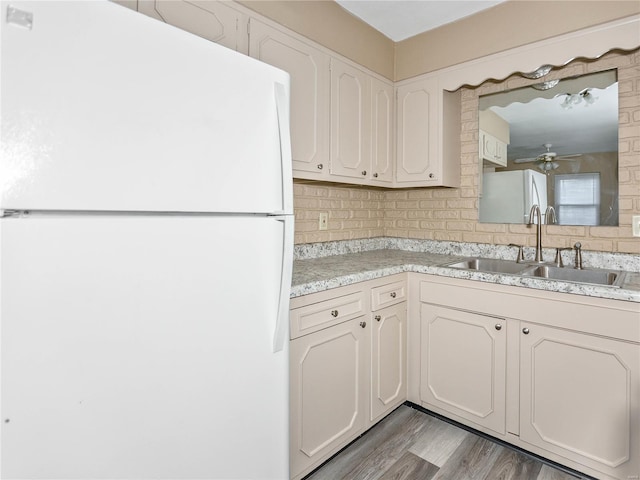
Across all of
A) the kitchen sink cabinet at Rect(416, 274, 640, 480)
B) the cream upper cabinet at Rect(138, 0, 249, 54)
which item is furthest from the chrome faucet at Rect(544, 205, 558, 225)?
the cream upper cabinet at Rect(138, 0, 249, 54)

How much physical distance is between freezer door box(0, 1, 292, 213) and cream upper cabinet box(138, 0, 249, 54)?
61 cm

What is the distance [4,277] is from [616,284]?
6.99ft

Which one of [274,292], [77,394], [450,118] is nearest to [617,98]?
[450,118]

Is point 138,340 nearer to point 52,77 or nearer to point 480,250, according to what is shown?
point 52,77

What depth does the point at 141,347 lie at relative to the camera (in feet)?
2.93

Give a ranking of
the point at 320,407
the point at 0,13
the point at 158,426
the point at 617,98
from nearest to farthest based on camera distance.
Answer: the point at 0,13 < the point at 158,426 < the point at 320,407 < the point at 617,98

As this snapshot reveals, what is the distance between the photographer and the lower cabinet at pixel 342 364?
153 centimetres

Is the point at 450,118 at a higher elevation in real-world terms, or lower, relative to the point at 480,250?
higher

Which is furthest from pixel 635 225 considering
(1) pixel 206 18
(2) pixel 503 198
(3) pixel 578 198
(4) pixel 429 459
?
(1) pixel 206 18

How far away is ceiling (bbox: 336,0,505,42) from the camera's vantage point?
6.96 ft

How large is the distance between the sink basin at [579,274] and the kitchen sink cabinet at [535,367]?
25 centimetres

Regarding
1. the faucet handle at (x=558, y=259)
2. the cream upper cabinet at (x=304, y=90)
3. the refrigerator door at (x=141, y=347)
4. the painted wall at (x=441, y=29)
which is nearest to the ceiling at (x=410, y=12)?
the painted wall at (x=441, y=29)

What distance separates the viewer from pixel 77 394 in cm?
81

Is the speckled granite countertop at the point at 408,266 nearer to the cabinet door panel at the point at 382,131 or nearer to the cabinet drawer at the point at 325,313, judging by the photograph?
the cabinet drawer at the point at 325,313
